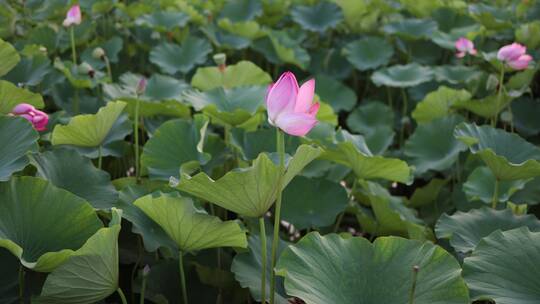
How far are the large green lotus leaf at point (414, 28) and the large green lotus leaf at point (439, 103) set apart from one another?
56 centimetres

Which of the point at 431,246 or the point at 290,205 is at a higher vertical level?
the point at 431,246

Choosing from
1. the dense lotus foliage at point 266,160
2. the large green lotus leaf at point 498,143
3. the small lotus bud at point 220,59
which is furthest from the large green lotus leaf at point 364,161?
the small lotus bud at point 220,59

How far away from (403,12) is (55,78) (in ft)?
5.14

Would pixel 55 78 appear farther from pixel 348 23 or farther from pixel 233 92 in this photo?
pixel 348 23

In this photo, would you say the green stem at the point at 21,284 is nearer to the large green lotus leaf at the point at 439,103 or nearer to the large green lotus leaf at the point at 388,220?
the large green lotus leaf at the point at 388,220

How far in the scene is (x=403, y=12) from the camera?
286cm

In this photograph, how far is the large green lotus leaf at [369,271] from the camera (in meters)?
0.95

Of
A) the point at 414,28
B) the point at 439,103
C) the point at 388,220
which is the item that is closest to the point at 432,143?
the point at 439,103

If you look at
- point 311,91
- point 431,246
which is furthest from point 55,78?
point 431,246

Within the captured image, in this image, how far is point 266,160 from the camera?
95 cm

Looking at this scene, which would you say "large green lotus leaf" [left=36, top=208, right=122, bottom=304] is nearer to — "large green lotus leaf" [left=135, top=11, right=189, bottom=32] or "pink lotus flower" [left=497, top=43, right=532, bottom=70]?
"pink lotus flower" [left=497, top=43, right=532, bottom=70]

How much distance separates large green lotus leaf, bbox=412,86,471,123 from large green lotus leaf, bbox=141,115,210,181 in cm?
77

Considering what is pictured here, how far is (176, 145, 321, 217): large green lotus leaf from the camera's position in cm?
95

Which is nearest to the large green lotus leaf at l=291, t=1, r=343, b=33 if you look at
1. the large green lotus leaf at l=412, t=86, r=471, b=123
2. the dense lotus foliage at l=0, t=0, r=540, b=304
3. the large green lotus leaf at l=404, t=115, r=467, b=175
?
the dense lotus foliage at l=0, t=0, r=540, b=304
